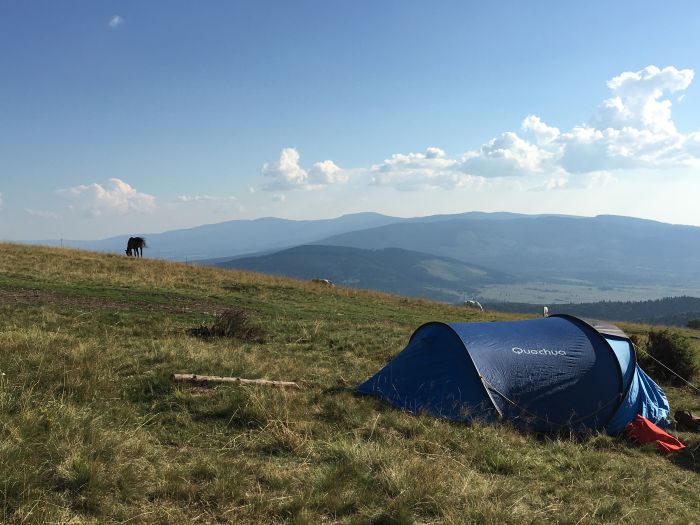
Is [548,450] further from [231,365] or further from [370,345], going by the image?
[370,345]

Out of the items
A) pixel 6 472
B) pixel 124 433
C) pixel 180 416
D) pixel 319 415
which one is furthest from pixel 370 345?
pixel 6 472

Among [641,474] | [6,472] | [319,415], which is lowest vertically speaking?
[641,474]

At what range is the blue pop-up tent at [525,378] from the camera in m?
9.13

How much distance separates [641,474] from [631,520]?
7.33ft

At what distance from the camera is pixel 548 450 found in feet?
25.7

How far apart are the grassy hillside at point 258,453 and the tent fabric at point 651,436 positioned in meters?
0.23

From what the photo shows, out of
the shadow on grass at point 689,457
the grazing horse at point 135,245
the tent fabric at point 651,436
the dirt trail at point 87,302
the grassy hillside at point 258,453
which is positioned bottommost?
the shadow on grass at point 689,457

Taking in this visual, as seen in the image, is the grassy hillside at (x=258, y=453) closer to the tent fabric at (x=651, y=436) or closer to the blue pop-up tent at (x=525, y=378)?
the tent fabric at (x=651, y=436)

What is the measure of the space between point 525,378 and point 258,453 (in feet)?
18.7

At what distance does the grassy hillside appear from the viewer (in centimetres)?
491

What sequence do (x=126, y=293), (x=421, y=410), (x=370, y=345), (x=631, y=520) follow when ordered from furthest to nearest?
(x=126, y=293)
(x=370, y=345)
(x=421, y=410)
(x=631, y=520)

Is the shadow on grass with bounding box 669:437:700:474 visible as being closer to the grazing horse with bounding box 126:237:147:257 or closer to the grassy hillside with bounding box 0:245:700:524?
the grassy hillside with bounding box 0:245:700:524

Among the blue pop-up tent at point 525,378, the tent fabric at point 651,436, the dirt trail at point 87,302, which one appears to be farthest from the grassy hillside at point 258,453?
the dirt trail at point 87,302

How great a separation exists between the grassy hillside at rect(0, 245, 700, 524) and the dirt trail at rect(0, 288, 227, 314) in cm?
443
